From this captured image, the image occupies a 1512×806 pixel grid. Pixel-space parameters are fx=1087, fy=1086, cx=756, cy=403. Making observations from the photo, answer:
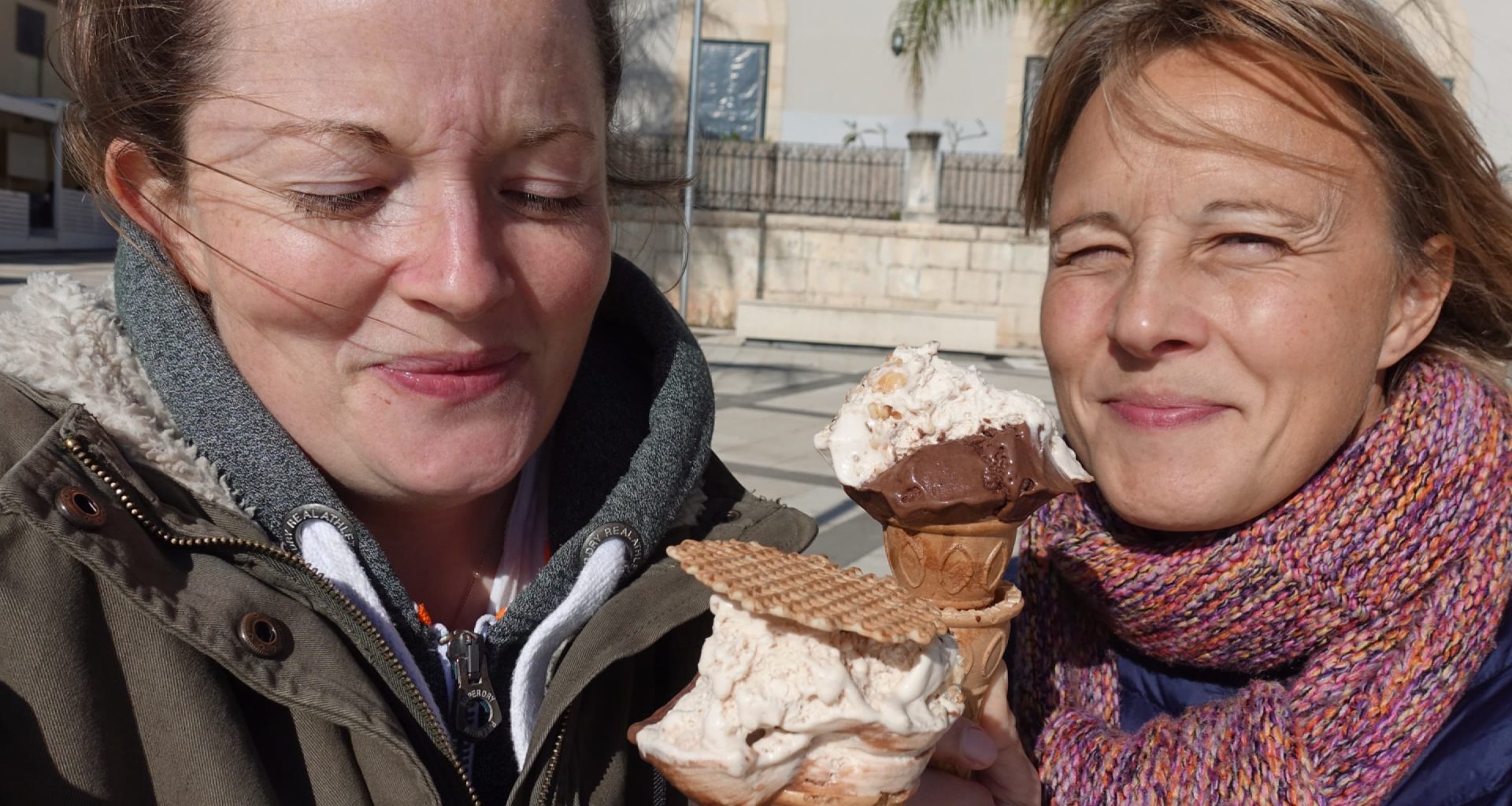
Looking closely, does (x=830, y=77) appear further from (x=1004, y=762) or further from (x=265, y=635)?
(x=265, y=635)

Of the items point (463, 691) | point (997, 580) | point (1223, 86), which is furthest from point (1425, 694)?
point (463, 691)

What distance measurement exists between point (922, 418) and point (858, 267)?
725 inches

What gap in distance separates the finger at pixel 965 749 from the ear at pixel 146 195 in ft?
4.50

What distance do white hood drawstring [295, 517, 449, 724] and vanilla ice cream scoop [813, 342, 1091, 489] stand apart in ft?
2.78

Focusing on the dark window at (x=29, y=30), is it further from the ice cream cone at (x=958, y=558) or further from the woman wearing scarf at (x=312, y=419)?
the ice cream cone at (x=958, y=558)

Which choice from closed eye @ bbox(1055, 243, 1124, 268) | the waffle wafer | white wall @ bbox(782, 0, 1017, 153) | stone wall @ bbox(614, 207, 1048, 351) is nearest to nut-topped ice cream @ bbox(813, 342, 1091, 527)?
closed eye @ bbox(1055, 243, 1124, 268)

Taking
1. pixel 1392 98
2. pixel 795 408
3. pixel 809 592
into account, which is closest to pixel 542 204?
pixel 809 592

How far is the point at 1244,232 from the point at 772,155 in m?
19.2

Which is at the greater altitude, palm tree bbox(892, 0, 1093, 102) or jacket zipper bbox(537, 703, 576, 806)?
palm tree bbox(892, 0, 1093, 102)

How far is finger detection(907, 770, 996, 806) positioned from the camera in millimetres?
1736

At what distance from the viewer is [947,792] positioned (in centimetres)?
177

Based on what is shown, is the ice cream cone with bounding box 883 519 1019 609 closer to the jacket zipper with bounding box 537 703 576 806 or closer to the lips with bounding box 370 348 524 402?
the jacket zipper with bounding box 537 703 576 806

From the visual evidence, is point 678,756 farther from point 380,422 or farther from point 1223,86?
point 1223,86

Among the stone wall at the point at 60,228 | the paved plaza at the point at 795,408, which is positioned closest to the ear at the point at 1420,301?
the paved plaza at the point at 795,408
